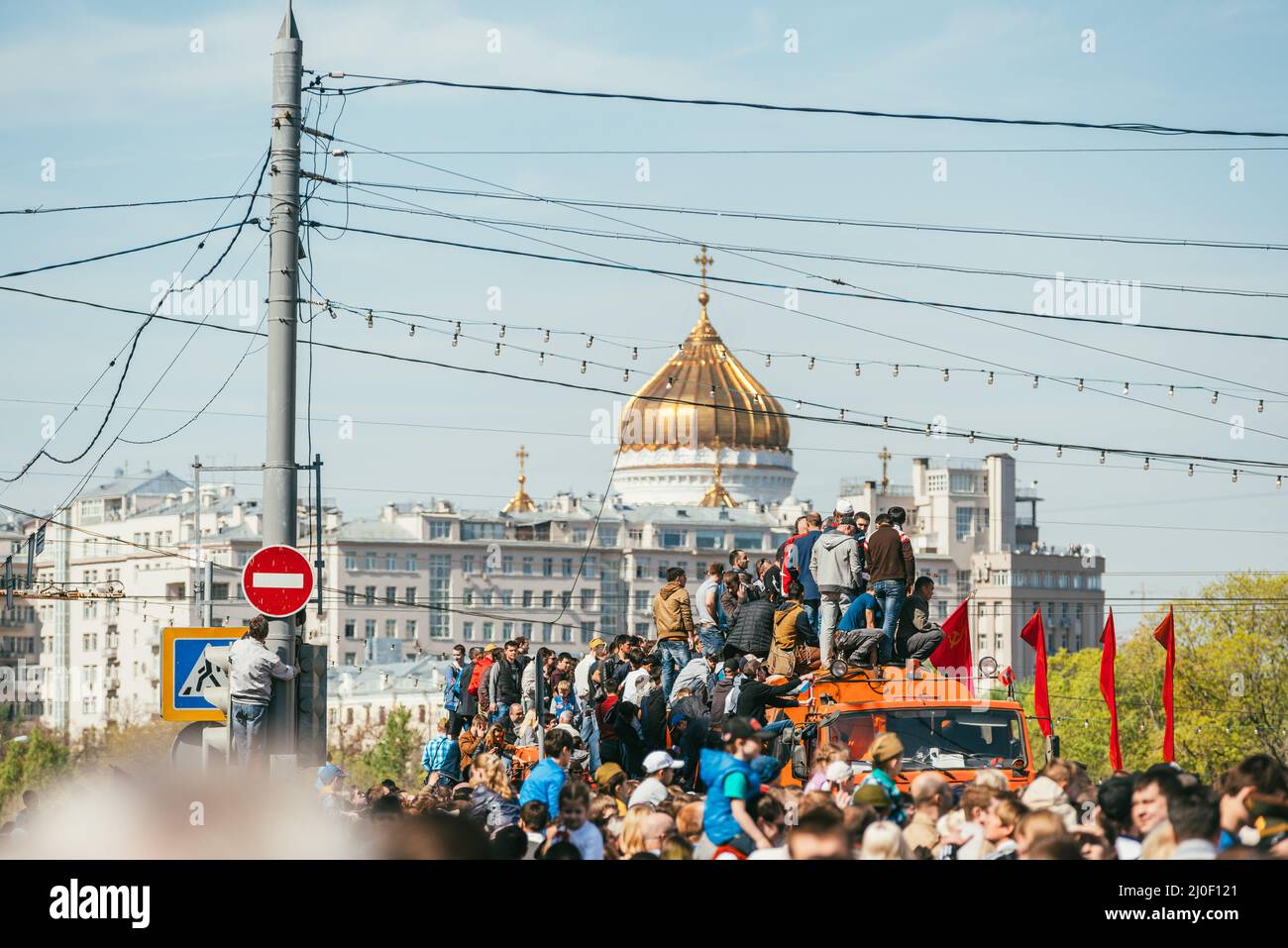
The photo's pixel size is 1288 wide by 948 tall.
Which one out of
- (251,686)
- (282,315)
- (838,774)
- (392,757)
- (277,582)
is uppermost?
(282,315)

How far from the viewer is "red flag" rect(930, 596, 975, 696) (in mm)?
21797

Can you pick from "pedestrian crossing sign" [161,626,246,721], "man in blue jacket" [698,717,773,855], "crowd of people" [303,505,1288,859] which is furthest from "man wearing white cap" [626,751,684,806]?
"pedestrian crossing sign" [161,626,246,721]

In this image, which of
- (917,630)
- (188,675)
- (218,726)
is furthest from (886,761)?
(917,630)

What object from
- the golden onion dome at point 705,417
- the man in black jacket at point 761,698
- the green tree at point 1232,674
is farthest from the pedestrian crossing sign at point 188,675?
the golden onion dome at point 705,417

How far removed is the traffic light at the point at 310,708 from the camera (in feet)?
53.6

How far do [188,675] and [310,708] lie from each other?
3.15ft

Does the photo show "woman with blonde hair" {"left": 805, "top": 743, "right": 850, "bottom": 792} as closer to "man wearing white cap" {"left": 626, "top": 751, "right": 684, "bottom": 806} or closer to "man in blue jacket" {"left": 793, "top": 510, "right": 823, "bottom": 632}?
"man wearing white cap" {"left": 626, "top": 751, "right": 684, "bottom": 806}

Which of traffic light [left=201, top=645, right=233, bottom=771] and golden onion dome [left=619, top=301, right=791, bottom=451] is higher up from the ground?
golden onion dome [left=619, top=301, right=791, bottom=451]

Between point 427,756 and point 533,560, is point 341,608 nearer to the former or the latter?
point 533,560

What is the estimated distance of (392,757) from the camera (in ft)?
356

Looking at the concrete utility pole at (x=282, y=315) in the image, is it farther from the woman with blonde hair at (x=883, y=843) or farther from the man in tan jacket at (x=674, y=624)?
the woman with blonde hair at (x=883, y=843)

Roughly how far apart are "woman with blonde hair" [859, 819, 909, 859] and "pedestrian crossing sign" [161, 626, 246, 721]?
709 cm

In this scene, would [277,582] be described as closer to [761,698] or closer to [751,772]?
[751,772]

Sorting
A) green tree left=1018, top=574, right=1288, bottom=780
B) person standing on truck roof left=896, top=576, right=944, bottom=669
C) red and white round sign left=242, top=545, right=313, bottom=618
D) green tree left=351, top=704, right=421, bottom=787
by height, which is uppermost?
red and white round sign left=242, top=545, right=313, bottom=618
